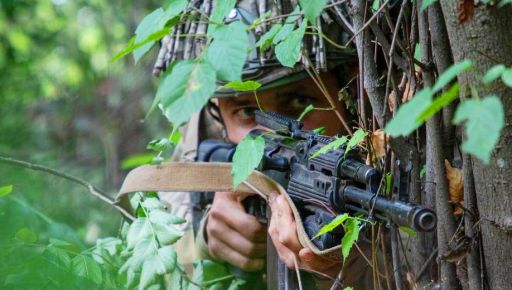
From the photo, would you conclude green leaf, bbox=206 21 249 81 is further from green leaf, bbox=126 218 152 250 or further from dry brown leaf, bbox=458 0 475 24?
green leaf, bbox=126 218 152 250

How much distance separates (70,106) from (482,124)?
500cm

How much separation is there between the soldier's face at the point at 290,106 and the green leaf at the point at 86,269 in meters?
0.78

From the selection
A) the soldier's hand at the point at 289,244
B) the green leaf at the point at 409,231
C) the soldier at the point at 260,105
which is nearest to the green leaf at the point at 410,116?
the green leaf at the point at 409,231

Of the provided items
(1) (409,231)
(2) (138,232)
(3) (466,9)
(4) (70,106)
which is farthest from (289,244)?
(4) (70,106)

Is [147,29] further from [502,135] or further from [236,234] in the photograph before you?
[236,234]

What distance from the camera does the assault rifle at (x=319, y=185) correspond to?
4.33 feet

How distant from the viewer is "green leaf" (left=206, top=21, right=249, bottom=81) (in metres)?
1.07

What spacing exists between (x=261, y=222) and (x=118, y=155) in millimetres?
3925

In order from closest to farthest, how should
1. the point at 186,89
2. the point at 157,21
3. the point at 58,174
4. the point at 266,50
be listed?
the point at 186,89 < the point at 157,21 < the point at 58,174 < the point at 266,50

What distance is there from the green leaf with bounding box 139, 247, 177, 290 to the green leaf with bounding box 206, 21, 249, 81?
81cm

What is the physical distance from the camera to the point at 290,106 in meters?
2.38

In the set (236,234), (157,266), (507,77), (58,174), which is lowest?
(236,234)

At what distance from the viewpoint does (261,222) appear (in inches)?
89.2

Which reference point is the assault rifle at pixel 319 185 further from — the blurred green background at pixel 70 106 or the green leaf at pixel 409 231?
the blurred green background at pixel 70 106
